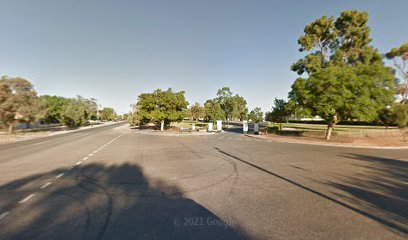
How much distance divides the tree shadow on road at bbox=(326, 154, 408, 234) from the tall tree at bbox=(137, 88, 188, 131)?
102 ft

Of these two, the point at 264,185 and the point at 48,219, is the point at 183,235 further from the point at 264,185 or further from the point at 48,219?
the point at 264,185

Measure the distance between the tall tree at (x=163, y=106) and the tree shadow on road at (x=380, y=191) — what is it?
1218 inches

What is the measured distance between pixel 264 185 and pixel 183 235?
3873mm

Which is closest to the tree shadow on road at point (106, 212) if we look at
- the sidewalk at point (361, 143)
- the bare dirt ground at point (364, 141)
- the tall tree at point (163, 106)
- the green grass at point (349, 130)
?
the sidewalk at point (361, 143)

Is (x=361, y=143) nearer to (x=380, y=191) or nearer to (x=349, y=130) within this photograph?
(x=380, y=191)

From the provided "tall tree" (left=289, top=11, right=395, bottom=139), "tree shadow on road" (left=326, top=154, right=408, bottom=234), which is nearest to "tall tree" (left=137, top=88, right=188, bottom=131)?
"tall tree" (left=289, top=11, right=395, bottom=139)

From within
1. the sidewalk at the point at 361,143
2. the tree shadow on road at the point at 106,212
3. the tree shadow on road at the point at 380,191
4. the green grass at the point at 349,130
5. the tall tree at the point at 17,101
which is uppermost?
the tall tree at the point at 17,101

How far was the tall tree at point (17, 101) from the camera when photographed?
27.0m

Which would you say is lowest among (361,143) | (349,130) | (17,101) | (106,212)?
(106,212)

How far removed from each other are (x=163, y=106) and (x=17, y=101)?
71.2 feet

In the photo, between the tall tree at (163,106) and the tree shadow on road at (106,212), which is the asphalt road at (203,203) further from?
the tall tree at (163,106)

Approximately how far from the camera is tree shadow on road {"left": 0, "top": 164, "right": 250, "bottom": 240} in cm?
368

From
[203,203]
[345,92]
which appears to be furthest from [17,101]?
[345,92]

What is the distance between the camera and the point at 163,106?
3706 centimetres
